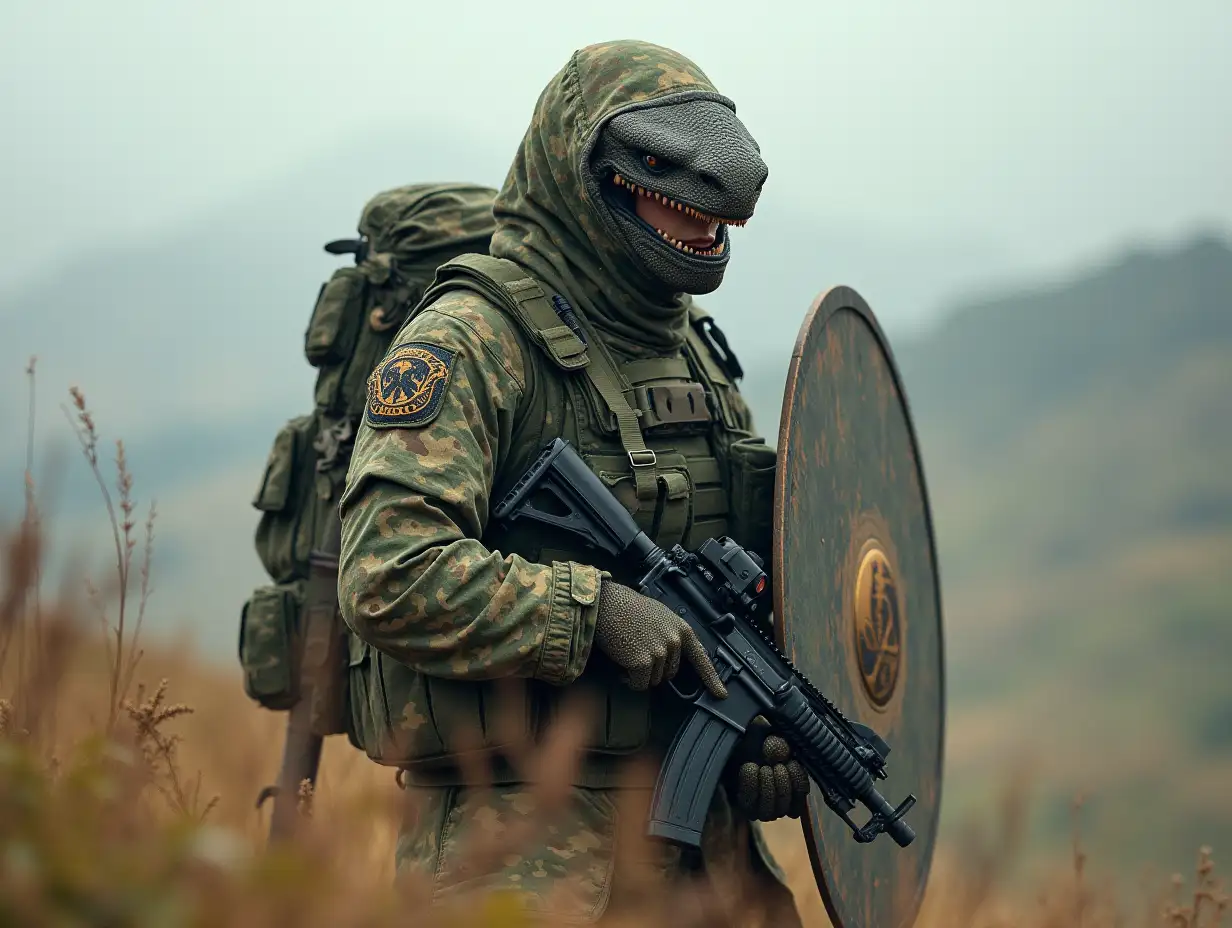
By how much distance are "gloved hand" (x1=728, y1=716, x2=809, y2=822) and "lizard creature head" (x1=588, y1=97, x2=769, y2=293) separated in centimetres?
92

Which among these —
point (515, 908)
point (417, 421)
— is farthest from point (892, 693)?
point (515, 908)

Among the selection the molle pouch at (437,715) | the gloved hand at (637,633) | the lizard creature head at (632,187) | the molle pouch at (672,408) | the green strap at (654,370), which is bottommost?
the molle pouch at (437,715)

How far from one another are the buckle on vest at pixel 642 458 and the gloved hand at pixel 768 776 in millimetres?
560

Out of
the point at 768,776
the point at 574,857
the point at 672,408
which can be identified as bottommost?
the point at 574,857

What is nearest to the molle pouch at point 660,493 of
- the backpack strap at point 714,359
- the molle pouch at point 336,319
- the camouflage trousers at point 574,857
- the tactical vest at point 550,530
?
the tactical vest at point 550,530

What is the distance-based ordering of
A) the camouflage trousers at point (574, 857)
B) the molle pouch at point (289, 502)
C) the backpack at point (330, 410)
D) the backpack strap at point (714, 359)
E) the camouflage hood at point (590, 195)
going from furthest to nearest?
the molle pouch at point (289, 502), the backpack at point (330, 410), the backpack strap at point (714, 359), the camouflage hood at point (590, 195), the camouflage trousers at point (574, 857)

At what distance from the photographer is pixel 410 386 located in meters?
2.62

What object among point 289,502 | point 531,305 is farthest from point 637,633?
point 289,502

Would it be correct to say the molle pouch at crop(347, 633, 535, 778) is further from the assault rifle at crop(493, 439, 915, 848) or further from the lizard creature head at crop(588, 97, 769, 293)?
the lizard creature head at crop(588, 97, 769, 293)

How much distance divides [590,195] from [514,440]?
1.74 ft

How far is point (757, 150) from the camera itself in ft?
9.61

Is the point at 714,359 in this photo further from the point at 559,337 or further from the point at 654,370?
the point at 559,337

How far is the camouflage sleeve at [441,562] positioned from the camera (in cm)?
249

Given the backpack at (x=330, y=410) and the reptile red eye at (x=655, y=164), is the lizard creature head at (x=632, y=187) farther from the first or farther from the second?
the backpack at (x=330, y=410)
